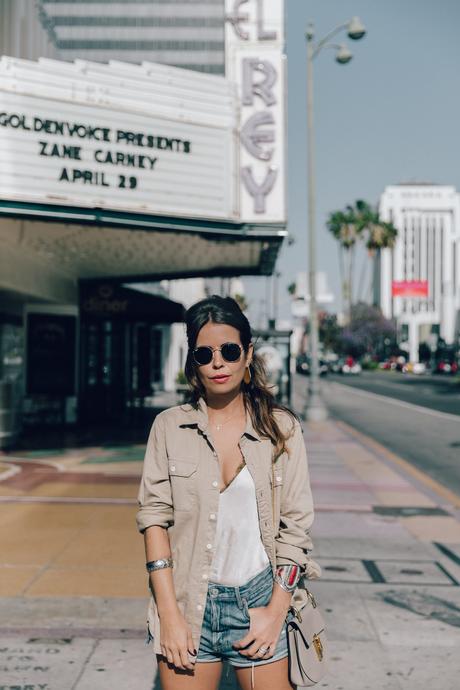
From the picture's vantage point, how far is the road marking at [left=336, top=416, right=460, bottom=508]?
1101cm

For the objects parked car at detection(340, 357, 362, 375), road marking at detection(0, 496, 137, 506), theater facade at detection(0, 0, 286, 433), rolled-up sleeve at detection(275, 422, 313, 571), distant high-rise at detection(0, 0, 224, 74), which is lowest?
parked car at detection(340, 357, 362, 375)

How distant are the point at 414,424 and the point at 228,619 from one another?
2069cm

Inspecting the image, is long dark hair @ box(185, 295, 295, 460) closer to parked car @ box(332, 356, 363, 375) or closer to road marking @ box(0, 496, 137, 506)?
road marking @ box(0, 496, 137, 506)

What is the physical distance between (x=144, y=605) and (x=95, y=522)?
284 cm

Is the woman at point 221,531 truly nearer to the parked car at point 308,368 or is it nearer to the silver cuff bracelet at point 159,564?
the silver cuff bracelet at point 159,564

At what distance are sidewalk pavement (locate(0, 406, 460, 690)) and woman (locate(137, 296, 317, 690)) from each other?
1.99m

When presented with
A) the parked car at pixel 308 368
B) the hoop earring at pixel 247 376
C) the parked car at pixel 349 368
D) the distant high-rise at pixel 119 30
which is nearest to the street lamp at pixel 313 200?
the distant high-rise at pixel 119 30

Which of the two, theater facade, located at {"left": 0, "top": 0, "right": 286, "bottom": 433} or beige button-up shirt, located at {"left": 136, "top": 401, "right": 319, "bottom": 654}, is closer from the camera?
beige button-up shirt, located at {"left": 136, "top": 401, "right": 319, "bottom": 654}

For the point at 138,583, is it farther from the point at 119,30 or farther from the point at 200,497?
the point at 119,30

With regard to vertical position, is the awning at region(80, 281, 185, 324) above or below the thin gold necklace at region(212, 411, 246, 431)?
above

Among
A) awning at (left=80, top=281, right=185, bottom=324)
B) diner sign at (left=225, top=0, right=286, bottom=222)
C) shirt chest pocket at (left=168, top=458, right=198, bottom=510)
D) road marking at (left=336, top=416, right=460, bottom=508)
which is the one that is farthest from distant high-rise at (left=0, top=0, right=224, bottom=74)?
shirt chest pocket at (left=168, top=458, right=198, bottom=510)

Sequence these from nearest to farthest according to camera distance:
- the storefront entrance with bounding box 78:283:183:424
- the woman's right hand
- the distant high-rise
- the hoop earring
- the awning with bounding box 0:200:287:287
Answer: the woman's right hand
the hoop earring
the awning with bounding box 0:200:287:287
the distant high-rise
the storefront entrance with bounding box 78:283:183:424

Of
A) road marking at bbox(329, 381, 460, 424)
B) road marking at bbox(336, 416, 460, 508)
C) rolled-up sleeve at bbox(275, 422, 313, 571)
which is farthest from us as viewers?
road marking at bbox(329, 381, 460, 424)

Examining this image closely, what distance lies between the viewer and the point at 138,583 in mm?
6254
